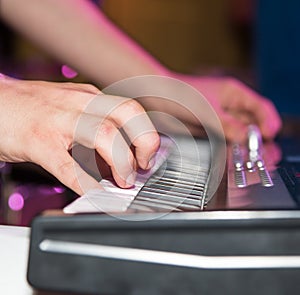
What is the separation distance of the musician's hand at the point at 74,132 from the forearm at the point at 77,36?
1.64 ft

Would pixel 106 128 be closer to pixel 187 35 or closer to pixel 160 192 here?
pixel 160 192

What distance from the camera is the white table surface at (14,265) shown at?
20.2 inches

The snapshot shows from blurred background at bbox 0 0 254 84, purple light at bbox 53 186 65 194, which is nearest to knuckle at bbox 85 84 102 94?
purple light at bbox 53 186 65 194

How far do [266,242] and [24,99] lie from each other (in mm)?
234

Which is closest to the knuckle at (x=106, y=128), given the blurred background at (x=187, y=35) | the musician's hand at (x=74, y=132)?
the musician's hand at (x=74, y=132)

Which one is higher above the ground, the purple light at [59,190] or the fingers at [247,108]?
the fingers at [247,108]

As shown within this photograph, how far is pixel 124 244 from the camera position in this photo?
1.45 feet

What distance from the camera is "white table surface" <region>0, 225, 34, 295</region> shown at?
1.68ft

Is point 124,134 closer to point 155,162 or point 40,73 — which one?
point 155,162

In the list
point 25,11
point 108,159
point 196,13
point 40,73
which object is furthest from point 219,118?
point 196,13

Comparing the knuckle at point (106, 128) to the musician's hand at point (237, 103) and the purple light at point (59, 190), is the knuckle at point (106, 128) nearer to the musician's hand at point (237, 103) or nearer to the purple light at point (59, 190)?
the purple light at point (59, 190)

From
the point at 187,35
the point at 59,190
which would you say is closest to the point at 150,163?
the point at 59,190

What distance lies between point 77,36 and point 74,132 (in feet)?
1.91

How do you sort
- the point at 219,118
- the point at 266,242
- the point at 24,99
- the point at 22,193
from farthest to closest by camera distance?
the point at 22,193 < the point at 219,118 < the point at 24,99 < the point at 266,242
